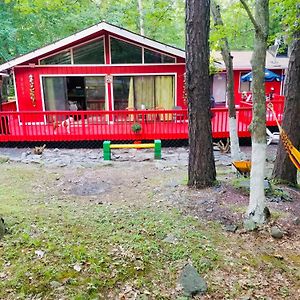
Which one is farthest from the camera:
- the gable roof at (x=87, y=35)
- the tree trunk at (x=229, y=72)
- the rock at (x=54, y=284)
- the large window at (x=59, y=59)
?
the large window at (x=59, y=59)

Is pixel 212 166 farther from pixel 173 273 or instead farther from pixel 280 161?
pixel 173 273

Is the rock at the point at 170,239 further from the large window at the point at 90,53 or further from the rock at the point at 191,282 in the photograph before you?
the large window at the point at 90,53

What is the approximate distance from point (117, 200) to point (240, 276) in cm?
262

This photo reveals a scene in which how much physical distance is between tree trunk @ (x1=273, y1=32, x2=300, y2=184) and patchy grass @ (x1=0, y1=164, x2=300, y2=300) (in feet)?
8.30

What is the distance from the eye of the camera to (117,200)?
5.00 m

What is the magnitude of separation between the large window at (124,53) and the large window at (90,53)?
470 mm

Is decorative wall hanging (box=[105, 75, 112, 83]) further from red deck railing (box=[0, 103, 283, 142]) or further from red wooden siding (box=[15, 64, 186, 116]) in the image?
red deck railing (box=[0, 103, 283, 142])

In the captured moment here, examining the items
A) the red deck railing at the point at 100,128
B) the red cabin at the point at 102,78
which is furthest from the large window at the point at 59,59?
the red deck railing at the point at 100,128

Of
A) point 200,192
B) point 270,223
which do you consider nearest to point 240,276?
point 270,223

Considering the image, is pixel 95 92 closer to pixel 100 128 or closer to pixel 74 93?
pixel 74 93

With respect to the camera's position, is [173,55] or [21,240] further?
[173,55]

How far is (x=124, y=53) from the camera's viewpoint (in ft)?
38.9

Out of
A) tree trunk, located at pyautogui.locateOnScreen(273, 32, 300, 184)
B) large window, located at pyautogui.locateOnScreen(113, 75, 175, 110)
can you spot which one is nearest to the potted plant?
large window, located at pyautogui.locateOnScreen(113, 75, 175, 110)

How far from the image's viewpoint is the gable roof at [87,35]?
36.6 feet
